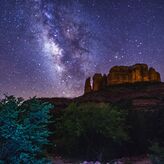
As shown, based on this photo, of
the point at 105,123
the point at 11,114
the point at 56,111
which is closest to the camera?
the point at 11,114

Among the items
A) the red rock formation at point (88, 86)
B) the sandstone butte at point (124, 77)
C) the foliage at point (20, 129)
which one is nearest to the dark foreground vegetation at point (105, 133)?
the foliage at point (20, 129)

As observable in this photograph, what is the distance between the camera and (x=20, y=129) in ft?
34.1

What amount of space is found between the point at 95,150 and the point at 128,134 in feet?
15.1

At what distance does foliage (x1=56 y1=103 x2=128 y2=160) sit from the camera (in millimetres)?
31888

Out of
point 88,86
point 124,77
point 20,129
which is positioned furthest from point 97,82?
point 20,129

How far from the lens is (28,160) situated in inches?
438

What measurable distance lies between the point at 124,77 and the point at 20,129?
106302 mm

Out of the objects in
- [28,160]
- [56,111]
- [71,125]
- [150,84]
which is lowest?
[28,160]

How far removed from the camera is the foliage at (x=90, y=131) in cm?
3189

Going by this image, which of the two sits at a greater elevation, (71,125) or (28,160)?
(71,125)

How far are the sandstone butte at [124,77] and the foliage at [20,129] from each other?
338ft

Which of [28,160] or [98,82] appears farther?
[98,82]

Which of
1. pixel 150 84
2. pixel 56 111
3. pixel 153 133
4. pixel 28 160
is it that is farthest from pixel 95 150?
pixel 150 84

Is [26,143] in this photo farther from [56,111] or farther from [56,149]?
[56,111]
